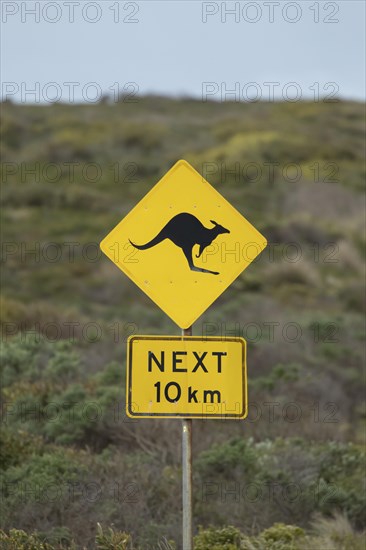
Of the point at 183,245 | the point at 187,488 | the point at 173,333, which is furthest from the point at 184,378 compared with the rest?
the point at 173,333

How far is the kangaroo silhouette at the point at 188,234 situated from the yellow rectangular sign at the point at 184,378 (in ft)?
1.52

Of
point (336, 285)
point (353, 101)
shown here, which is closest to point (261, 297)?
point (336, 285)

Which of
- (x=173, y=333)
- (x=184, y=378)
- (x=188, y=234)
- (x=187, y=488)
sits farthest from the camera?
(x=173, y=333)

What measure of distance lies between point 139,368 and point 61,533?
1.73 m

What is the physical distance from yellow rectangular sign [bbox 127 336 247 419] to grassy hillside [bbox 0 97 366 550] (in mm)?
903

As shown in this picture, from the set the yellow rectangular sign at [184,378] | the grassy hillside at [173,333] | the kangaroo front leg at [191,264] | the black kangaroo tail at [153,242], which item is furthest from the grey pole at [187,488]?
the black kangaroo tail at [153,242]

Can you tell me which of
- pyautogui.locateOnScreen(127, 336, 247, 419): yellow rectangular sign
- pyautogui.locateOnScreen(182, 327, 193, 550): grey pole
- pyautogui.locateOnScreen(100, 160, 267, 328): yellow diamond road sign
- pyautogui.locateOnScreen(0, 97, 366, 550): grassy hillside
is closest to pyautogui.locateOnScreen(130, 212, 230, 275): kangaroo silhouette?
pyautogui.locateOnScreen(100, 160, 267, 328): yellow diamond road sign

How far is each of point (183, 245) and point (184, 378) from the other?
735 mm

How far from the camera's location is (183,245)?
15.6 feet

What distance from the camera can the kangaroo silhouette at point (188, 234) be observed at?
473 cm

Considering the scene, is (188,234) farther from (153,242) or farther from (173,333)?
(173,333)

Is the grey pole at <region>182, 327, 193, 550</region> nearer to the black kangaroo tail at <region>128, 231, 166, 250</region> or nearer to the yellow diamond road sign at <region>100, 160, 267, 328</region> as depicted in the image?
the yellow diamond road sign at <region>100, 160, 267, 328</region>

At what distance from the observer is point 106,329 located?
13.3 m

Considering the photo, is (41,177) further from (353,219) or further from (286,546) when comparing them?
(286,546)
